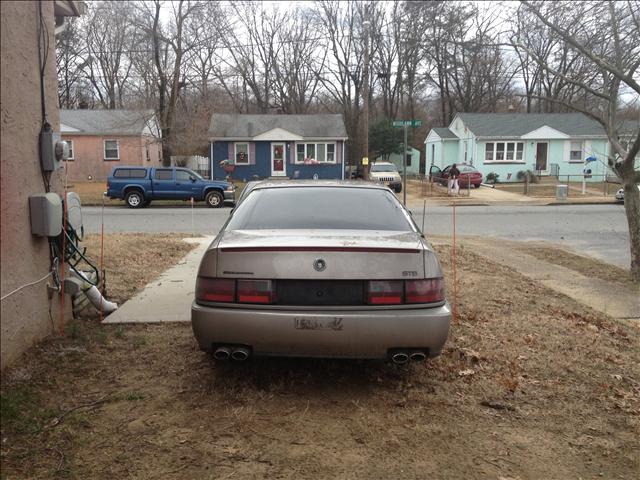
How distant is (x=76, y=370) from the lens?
414cm

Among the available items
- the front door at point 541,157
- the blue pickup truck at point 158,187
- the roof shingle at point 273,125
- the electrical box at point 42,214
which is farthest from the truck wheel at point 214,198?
the front door at point 541,157

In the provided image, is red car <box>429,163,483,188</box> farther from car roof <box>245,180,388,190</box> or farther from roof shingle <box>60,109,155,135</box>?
car roof <box>245,180,388,190</box>

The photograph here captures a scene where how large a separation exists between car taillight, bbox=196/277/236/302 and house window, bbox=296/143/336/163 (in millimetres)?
33707

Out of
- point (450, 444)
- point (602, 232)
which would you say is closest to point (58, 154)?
point (450, 444)

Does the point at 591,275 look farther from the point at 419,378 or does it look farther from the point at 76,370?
the point at 76,370

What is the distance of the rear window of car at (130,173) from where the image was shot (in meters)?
23.2

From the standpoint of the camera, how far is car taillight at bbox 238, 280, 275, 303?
3590 millimetres

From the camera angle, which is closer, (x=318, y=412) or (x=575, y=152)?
(x=318, y=412)

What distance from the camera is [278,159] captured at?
37062 mm

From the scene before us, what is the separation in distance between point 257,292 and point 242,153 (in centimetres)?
3425

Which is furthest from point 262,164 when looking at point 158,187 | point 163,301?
point 163,301

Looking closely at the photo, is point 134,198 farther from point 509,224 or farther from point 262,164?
point 262,164

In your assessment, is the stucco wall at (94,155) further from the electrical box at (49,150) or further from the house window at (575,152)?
the electrical box at (49,150)

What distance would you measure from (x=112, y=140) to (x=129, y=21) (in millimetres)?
7613
